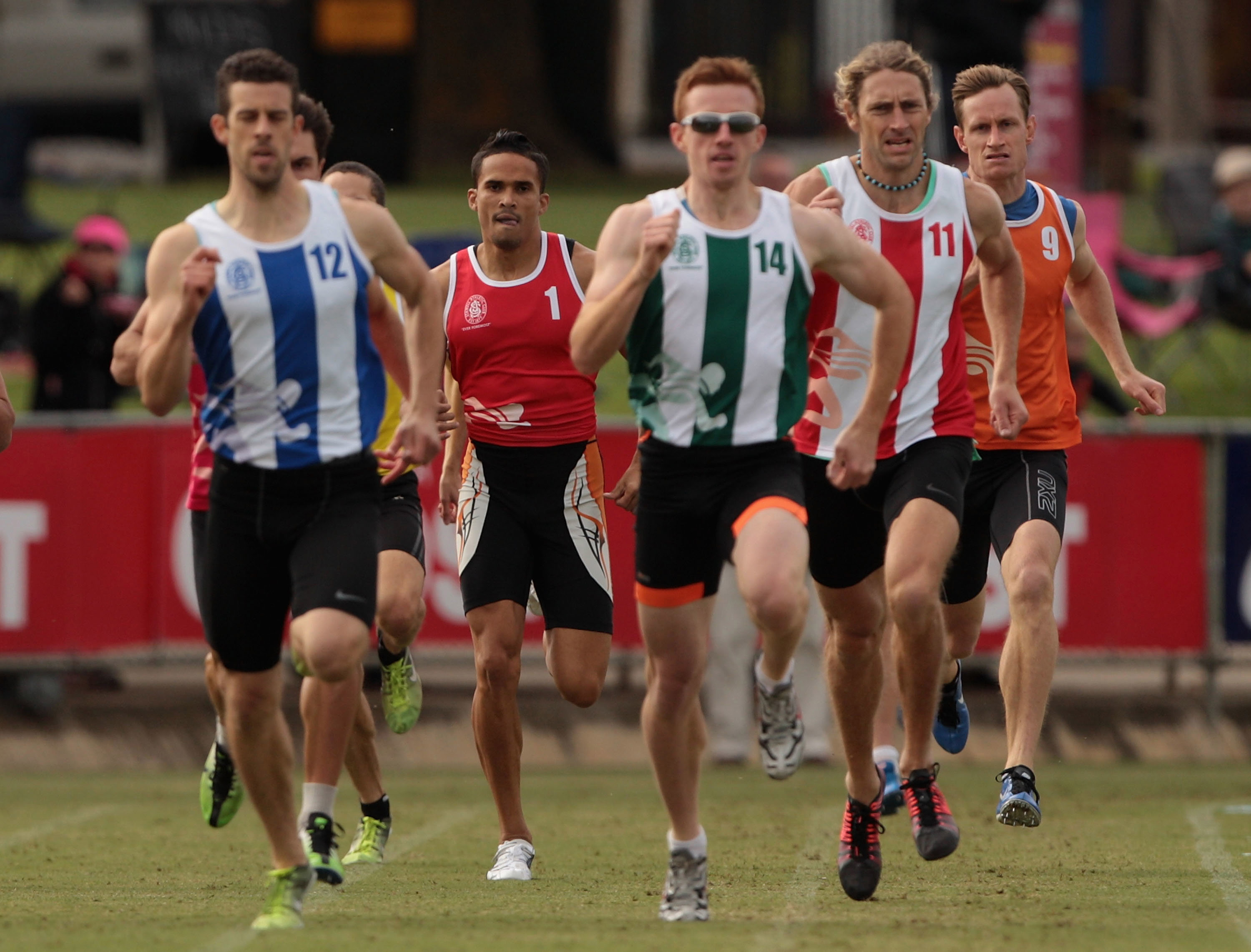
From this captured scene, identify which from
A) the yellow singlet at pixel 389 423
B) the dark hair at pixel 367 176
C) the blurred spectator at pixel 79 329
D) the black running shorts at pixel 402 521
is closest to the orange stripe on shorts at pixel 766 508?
the black running shorts at pixel 402 521

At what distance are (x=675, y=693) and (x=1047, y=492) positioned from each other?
2.28 metres

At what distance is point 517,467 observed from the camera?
8719 millimetres

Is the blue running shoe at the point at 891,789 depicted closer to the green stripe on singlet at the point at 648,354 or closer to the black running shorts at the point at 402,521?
the black running shorts at the point at 402,521

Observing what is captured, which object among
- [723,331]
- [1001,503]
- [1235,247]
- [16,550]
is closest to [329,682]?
[723,331]

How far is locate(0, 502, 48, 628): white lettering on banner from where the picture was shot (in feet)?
42.0

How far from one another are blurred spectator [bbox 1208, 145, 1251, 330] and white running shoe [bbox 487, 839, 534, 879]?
968cm

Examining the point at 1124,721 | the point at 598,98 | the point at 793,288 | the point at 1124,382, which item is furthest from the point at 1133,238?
the point at 793,288

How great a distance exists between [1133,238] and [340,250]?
56.2ft

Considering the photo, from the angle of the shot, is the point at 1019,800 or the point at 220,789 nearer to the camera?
the point at 1019,800

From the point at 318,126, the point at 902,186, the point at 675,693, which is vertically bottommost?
the point at 675,693

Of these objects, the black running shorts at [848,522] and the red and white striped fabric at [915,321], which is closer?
the red and white striped fabric at [915,321]

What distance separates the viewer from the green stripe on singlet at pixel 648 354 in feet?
23.2

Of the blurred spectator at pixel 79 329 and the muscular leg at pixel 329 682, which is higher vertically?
the blurred spectator at pixel 79 329

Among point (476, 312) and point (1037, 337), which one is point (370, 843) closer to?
point (476, 312)
